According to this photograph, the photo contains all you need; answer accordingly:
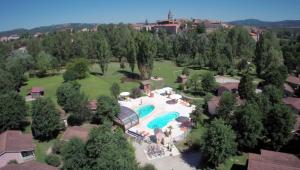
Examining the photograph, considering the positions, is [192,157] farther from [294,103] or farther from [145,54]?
[145,54]

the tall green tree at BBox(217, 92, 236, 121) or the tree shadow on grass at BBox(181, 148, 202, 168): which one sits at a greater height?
the tall green tree at BBox(217, 92, 236, 121)

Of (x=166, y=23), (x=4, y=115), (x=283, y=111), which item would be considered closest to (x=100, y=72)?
(x=4, y=115)

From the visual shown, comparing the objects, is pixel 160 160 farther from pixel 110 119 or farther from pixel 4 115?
pixel 4 115

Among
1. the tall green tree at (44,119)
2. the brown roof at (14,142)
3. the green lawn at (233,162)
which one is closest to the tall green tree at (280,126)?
the green lawn at (233,162)

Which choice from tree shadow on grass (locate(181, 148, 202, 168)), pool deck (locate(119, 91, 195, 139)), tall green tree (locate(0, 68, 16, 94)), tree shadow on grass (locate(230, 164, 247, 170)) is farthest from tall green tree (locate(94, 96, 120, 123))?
tall green tree (locate(0, 68, 16, 94))

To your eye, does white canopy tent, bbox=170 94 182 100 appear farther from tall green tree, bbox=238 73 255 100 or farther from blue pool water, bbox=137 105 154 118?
tall green tree, bbox=238 73 255 100

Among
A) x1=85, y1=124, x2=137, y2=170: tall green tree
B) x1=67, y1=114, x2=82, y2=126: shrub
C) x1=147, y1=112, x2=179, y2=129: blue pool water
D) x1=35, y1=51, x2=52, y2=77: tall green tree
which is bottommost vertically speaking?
x1=147, y1=112, x2=179, y2=129: blue pool water

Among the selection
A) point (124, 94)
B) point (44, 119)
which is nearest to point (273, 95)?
point (124, 94)

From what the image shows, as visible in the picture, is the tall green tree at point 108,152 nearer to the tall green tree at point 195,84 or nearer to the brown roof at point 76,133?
the brown roof at point 76,133
